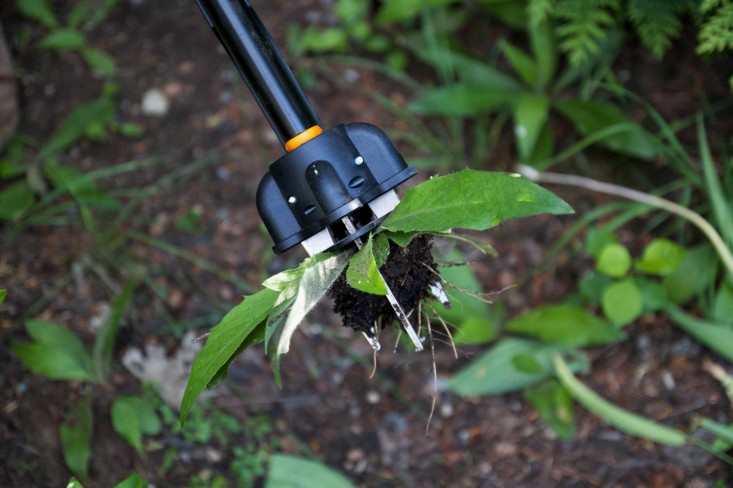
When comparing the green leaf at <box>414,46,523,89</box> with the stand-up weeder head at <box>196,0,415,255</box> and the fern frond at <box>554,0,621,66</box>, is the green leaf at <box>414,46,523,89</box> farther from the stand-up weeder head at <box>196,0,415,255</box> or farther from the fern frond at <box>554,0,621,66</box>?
the stand-up weeder head at <box>196,0,415,255</box>

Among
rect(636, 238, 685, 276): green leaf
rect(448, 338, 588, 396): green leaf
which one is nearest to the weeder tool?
rect(448, 338, 588, 396): green leaf

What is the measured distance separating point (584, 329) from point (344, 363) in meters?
0.84

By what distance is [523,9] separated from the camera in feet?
8.05

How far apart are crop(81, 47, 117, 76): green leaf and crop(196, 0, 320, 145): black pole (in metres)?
1.45

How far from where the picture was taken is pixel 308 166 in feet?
3.97

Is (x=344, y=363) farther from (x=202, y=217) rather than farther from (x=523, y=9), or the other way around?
(x=523, y=9)

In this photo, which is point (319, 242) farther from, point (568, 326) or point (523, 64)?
point (523, 64)

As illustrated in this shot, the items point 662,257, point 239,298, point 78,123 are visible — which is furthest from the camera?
point 78,123

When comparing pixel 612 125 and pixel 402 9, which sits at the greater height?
pixel 402 9

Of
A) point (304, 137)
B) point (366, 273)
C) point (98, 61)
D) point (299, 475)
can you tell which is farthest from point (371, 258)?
point (98, 61)

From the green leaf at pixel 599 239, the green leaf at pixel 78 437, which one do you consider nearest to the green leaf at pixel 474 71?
the green leaf at pixel 599 239

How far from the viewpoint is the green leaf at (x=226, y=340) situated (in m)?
1.24

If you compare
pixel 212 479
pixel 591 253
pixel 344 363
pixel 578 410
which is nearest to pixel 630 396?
pixel 578 410

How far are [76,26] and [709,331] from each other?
8.80ft
